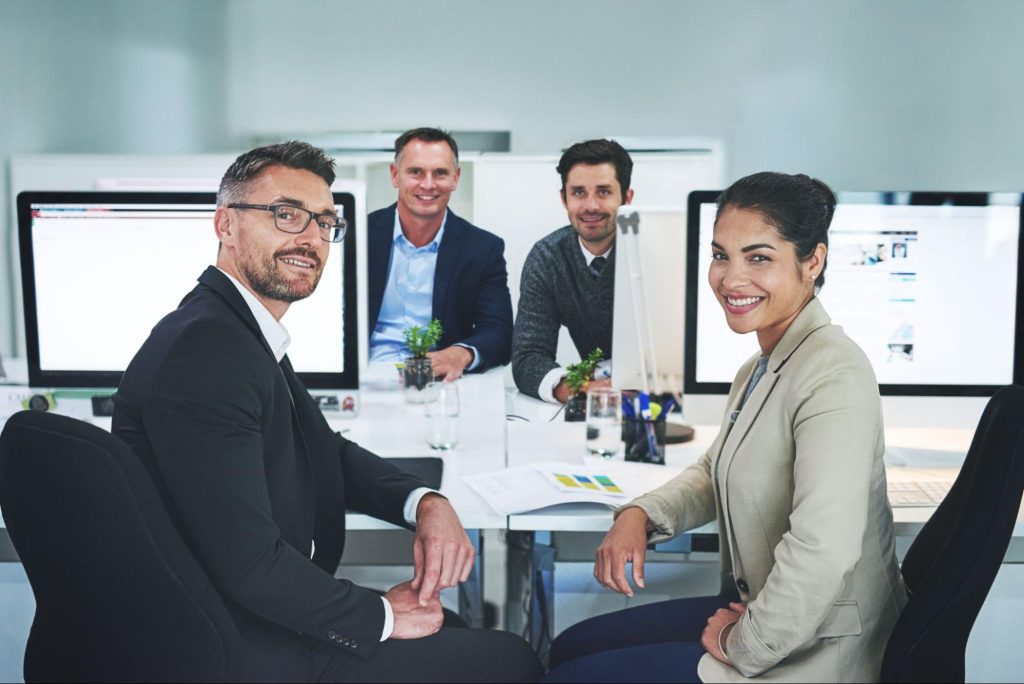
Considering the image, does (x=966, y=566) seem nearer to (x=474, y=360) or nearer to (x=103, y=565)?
(x=103, y=565)

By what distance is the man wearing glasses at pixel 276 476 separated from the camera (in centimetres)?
119

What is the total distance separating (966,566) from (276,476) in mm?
993

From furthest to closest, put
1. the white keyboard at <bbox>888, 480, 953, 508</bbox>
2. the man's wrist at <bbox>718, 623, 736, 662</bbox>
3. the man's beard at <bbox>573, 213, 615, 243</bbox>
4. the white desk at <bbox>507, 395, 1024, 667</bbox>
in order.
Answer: the man's beard at <bbox>573, 213, 615, 243</bbox>, the white desk at <bbox>507, 395, 1024, 667</bbox>, the white keyboard at <bbox>888, 480, 953, 508</bbox>, the man's wrist at <bbox>718, 623, 736, 662</bbox>

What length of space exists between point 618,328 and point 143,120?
1.83m

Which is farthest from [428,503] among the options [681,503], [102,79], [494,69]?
[102,79]

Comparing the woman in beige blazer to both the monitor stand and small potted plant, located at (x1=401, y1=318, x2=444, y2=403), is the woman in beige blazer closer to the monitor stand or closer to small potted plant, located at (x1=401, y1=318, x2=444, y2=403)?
the monitor stand

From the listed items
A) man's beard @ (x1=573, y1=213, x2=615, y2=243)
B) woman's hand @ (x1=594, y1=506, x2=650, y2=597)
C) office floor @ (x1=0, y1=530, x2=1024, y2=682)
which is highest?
man's beard @ (x1=573, y1=213, x2=615, y2=243)

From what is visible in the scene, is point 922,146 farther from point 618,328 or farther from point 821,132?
point 618,328

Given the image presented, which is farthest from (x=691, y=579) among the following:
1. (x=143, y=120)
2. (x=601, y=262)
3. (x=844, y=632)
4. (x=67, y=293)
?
(x=143, y=120)

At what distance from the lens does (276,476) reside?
134cm

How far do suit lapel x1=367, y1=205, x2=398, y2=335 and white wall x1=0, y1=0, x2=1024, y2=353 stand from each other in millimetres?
452

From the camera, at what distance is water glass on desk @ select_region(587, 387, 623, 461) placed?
1.93m

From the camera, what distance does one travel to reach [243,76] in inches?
110

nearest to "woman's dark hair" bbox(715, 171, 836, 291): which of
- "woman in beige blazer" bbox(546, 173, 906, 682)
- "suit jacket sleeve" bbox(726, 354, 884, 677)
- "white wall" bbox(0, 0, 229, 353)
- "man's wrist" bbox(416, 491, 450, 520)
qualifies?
"woman in beige blazer" bbox(546, 173, 906, 682)
